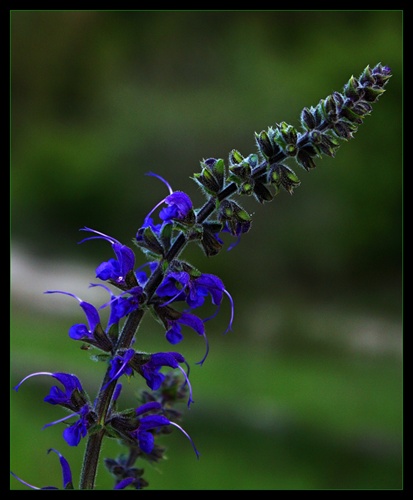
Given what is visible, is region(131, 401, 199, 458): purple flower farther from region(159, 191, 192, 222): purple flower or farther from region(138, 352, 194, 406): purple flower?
region(159, 191, 192, 222): purple flower

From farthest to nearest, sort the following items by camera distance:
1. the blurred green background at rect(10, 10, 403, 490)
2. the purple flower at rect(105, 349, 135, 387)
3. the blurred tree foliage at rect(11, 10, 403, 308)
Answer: the blurred tree foliage at rect(11, 10, 403, 308), the blurred green background at rect(10, 10, 403, 490), the purple flower at rect(105, 349, 135, 387)

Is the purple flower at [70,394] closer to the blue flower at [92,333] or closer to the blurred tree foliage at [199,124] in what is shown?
the blue flower at [92,333]

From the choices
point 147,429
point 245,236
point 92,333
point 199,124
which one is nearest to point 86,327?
point 92,333

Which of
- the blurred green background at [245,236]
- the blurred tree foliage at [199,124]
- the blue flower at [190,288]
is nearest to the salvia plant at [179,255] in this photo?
the blue flower at [190,288]

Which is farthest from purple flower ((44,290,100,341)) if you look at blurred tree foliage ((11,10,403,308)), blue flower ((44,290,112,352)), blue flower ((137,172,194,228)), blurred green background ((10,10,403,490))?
blurred tree foliage ((11,10,403,308))

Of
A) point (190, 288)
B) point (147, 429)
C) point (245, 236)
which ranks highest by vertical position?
point (245, 236)

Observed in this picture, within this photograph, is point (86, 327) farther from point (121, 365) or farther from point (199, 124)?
point (199, 124)

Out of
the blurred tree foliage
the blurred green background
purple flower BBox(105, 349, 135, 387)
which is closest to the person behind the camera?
purple flower BBox(105, 349, 135, 387)

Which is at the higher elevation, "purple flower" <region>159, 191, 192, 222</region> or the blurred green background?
the blurred green background
